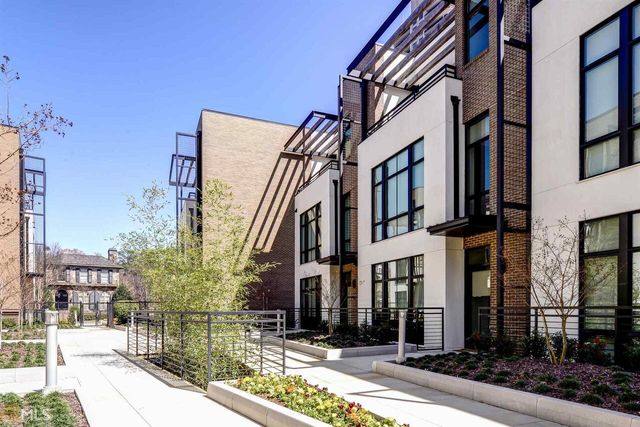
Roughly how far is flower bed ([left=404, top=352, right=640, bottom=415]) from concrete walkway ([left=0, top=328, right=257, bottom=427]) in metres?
3.88

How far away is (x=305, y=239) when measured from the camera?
2402 centimetres

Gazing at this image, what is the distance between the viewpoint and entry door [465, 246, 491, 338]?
40.0ft

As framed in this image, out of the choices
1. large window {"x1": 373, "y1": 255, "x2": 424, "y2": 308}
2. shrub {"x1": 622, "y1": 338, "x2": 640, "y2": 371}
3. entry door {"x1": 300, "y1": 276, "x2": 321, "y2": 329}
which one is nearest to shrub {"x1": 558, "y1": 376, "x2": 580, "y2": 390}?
shrub {"x1": 622, "y1": 338, "x2": 640, "y2": 371}

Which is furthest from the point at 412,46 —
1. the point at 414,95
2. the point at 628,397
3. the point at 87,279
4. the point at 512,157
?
the point at 87,279

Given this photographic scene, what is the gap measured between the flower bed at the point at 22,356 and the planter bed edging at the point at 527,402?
7.99 metres

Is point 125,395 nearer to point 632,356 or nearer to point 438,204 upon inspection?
point 632,356

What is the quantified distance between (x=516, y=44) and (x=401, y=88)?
725cm

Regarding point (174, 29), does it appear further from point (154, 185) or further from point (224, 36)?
point (154, 185)

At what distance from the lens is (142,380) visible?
27.2 feet

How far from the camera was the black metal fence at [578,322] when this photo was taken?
786 cm

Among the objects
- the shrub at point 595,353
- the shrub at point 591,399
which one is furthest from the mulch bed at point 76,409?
the shrub at point 595,353

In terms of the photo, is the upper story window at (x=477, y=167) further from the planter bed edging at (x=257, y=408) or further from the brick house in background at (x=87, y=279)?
the brick house in background at (x=87, y=279)

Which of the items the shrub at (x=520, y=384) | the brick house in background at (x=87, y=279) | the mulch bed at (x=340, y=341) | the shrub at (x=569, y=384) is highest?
the shrub at (x=569, y=384)

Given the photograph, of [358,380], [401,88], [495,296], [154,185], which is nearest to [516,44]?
[495,296]
